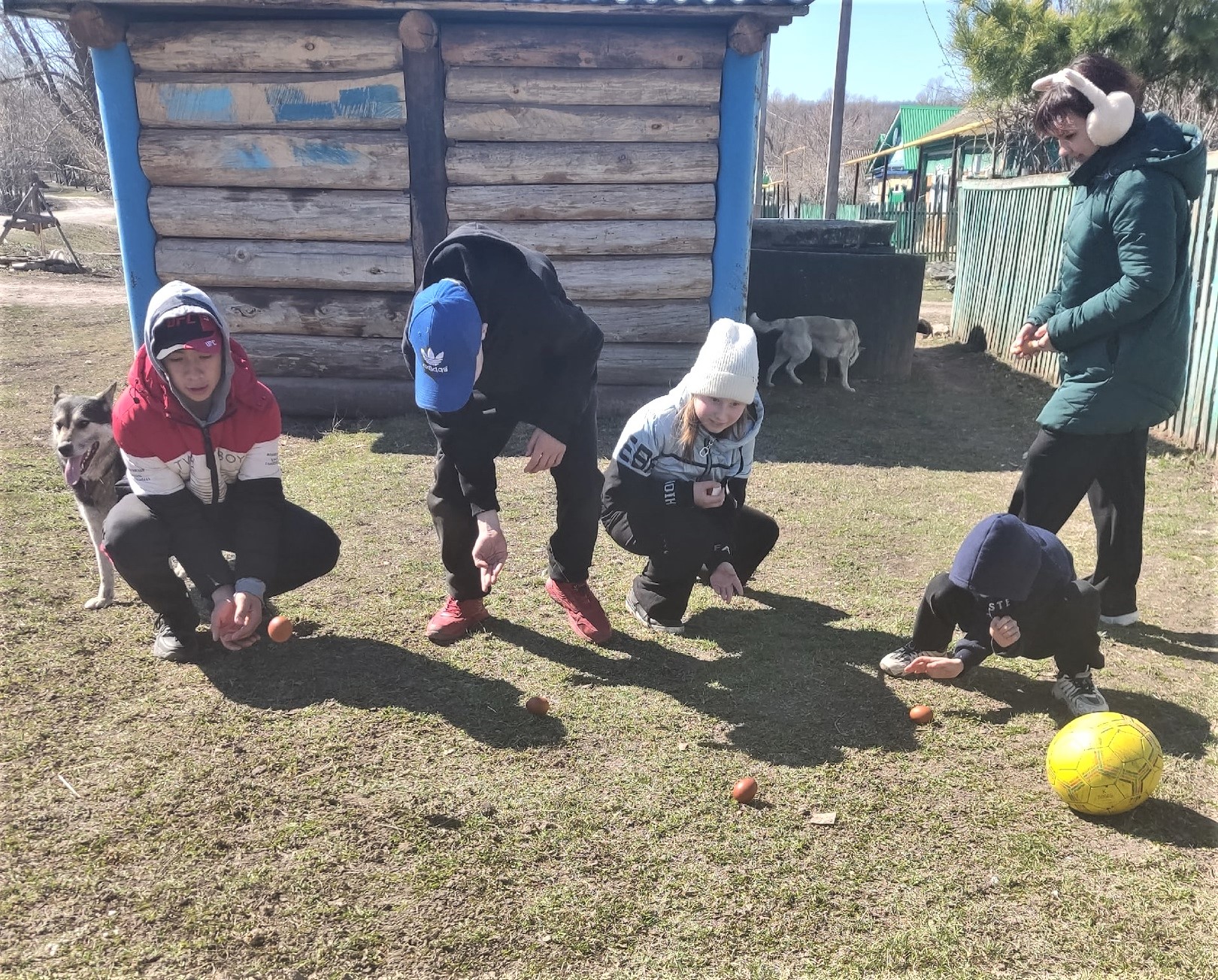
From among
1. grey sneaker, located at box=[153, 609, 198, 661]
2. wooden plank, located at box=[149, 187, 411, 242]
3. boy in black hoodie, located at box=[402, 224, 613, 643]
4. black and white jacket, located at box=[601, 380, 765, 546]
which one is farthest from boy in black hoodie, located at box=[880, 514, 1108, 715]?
wooden plank, located at box=[149, 187, 411, 242]

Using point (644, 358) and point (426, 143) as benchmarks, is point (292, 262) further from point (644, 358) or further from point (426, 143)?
point (644, 358)

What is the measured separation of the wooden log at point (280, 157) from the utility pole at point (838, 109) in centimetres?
1398

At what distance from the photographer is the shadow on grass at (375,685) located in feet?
11.4

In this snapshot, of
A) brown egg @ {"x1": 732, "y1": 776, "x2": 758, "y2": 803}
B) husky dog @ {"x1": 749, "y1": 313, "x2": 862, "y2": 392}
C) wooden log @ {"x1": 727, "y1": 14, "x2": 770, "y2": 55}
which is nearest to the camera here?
brown egg @ {"x1": 732, "y1": 776, "x2": 758, "y2": 803}

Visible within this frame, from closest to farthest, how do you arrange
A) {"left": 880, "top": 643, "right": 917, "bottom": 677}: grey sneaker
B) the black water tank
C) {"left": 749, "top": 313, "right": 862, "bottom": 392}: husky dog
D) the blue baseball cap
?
1. the blue baseball cap
2. {"left": 880, "top": 643, "right": 917, "bottom": 677}: grey sneaker
3. {"left": 749, "top": 313, "right": 862, "bottom": 392}: husky dog
4. the black water tank

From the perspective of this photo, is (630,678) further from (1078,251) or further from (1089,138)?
(1089,138)

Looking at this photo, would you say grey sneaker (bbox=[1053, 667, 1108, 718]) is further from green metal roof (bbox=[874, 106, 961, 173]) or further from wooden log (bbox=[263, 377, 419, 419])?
green metal roof (bbox=[874, 106, 961, 173])

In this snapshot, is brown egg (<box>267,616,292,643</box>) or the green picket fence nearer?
brown egg (<box>267,616,292,643</box>)

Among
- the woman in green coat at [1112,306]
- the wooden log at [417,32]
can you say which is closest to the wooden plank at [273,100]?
the wooden log at [417,32]

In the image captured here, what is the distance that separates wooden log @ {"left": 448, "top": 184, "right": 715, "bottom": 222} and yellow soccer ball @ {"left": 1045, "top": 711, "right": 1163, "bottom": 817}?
19.2ft

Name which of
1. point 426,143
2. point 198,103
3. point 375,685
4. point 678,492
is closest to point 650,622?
point 678,492

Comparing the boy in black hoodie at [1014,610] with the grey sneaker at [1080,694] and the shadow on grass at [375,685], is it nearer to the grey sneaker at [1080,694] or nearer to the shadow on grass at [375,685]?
the grey sneaker at [1080,694]

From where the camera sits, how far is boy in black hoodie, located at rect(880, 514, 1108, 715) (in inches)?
128

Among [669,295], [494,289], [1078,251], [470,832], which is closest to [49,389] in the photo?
[669,295]
